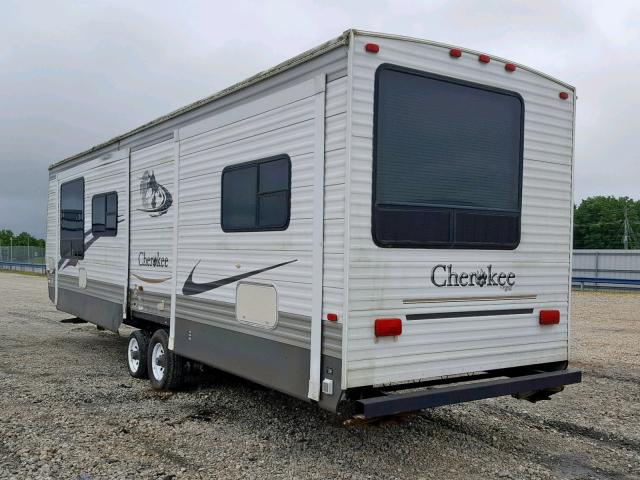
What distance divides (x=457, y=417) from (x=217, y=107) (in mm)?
3722

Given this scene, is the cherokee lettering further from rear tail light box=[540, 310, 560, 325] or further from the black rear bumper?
rear tail light box=[540, 310, 560, 325]

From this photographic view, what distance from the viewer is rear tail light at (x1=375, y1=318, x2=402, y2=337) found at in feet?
14.0

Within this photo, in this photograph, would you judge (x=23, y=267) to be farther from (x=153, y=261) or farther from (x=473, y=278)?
(x=473, y=278)

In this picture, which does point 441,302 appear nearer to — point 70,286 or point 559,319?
point 559,319

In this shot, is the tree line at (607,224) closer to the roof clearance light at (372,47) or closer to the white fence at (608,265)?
the white fence at (608,265)

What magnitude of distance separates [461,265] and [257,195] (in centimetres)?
177

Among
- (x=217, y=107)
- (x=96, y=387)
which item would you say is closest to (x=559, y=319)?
(x=217, y=107)

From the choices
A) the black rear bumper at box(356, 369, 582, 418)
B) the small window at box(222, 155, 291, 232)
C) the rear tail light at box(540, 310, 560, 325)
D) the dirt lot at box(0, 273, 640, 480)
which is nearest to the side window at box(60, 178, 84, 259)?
the dirt lot at box(0, 273, 640, 480)

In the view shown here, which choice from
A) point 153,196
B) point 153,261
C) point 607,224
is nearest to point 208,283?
point 153,261

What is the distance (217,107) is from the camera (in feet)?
19.3

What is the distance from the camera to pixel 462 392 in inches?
179

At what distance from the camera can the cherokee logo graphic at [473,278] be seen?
4.64 meters

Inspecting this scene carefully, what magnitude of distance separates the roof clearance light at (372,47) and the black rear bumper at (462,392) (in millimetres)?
2362

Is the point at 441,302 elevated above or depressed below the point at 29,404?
above
